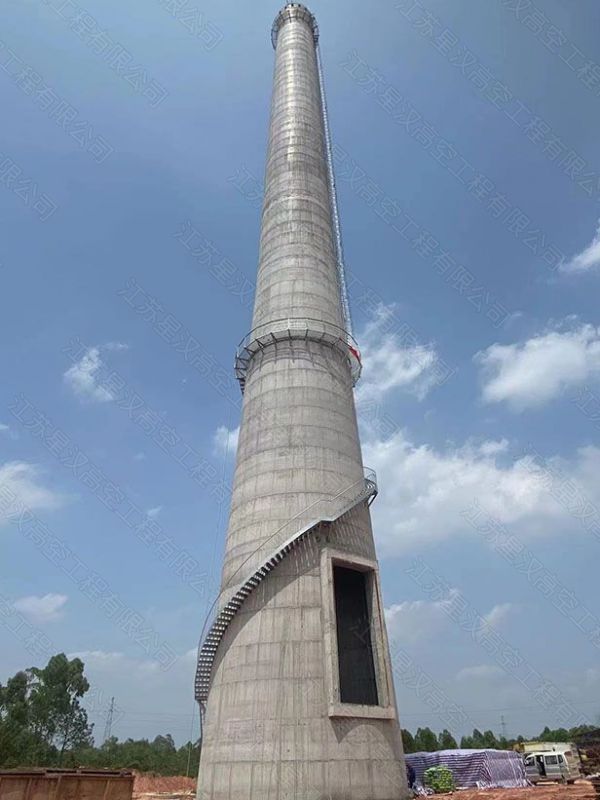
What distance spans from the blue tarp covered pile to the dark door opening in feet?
39.1

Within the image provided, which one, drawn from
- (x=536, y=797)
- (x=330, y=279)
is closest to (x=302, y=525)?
(x=536, y=797)

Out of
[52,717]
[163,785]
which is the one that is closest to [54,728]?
[52,717]

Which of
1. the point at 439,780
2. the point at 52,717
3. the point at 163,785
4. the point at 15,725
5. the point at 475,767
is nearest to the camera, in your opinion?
the point at 439,780

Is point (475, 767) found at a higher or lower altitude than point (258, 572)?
lower

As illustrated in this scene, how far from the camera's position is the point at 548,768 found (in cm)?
3225

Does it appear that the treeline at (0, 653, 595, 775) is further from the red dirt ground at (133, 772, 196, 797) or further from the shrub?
the shrub

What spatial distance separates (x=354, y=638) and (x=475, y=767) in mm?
14303

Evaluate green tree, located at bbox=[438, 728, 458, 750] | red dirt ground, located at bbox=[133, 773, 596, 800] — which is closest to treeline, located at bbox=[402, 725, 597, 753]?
green tree, located at bbox=[438, 728, 458, 750]

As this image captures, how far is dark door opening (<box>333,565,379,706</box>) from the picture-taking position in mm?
19688

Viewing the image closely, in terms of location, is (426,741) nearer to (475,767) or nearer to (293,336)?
(475,767)

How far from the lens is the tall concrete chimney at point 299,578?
17.3 m

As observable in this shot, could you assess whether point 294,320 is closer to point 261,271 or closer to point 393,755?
point 261,271

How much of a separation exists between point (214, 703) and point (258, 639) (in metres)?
2.72

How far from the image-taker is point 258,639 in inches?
748
